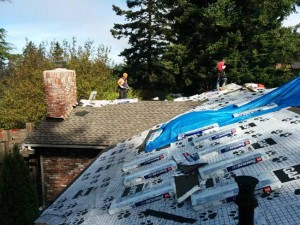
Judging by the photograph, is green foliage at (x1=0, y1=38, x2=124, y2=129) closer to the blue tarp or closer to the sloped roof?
the sloped roof

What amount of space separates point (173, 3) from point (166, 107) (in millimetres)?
17449

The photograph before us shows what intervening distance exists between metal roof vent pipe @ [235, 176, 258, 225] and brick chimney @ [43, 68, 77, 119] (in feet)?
39.2

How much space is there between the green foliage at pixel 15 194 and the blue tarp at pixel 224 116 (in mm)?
2812

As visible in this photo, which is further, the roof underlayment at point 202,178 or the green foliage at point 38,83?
the green foliage at point 38,83

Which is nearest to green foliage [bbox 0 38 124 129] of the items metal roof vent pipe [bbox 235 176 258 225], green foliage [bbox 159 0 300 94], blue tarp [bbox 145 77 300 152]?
green foliage [bbox 159 0 300 94]

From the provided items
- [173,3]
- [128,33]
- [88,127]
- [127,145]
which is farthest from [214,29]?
[127,145]

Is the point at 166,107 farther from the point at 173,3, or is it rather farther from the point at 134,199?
the point at 173,3

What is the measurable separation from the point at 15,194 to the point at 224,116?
5259 mm

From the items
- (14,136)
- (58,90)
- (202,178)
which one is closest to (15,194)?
(202,178)

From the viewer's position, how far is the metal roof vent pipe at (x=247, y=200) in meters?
2.82

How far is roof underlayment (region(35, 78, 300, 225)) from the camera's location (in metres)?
4.14

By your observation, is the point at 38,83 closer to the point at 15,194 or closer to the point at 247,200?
the point at 15,194

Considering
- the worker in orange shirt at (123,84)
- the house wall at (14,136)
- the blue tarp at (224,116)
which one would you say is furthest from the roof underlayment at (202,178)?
the worker in orange shirt at (123,84)

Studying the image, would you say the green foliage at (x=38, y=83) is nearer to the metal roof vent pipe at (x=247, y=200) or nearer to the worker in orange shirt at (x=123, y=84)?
the worker in orange shirt at (x=123, y=84)
